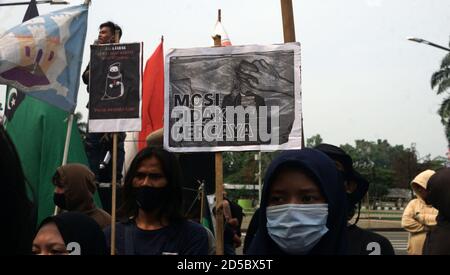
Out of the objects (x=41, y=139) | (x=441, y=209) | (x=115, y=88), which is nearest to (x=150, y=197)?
(x=115, y=88)

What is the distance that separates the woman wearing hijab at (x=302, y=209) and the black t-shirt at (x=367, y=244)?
250 mm

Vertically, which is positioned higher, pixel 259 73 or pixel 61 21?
pixel 61 21

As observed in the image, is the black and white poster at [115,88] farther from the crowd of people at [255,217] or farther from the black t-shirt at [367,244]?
the black t-shirt at [367,244]

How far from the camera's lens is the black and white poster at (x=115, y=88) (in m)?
4.23

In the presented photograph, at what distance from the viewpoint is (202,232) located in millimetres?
3301

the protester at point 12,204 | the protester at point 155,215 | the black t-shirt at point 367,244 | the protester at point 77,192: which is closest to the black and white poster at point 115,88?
the protester at point 77,192

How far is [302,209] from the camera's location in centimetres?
274

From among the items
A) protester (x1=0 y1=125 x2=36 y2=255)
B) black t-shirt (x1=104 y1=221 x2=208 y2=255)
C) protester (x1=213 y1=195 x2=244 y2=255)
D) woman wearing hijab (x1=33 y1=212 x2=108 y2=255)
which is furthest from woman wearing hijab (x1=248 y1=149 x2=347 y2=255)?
protester (x1=213 y1=195 x2=244 y2=255)

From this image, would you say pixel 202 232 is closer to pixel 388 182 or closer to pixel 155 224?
pixel 155 224

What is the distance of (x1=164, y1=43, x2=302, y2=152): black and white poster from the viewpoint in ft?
12.7

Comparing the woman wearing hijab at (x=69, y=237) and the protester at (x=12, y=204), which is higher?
the protester at (x=12, y=204)

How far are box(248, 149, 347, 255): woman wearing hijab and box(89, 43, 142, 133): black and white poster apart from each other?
1.65m

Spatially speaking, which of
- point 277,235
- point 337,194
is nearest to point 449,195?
point 337,194
